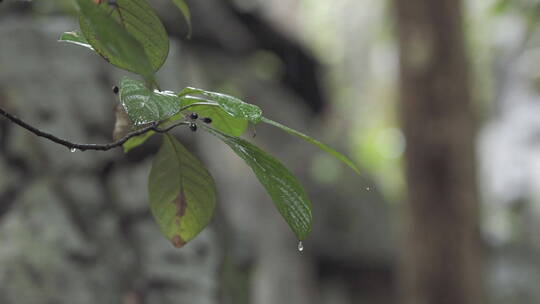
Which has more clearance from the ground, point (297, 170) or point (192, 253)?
point (297, 170)

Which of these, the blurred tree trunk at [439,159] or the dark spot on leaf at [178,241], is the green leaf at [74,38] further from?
the blurred tree trunk at [439,159]

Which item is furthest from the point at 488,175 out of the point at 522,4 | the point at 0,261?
the point at 0,261

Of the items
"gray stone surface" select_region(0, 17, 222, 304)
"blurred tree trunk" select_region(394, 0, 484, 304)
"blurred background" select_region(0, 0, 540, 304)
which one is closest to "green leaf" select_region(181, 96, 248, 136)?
"blurred background" select_region(0, 0, 540, 304)

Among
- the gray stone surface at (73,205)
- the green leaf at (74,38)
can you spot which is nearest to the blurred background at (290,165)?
the gray stone surface at (73,205)

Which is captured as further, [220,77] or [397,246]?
[397,246]

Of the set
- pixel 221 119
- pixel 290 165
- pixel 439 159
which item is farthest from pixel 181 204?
pixel 290 165

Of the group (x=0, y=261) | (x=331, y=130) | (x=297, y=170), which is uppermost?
(x=331, y=130)

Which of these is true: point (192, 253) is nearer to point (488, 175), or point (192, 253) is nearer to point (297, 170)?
point (297, 170)
